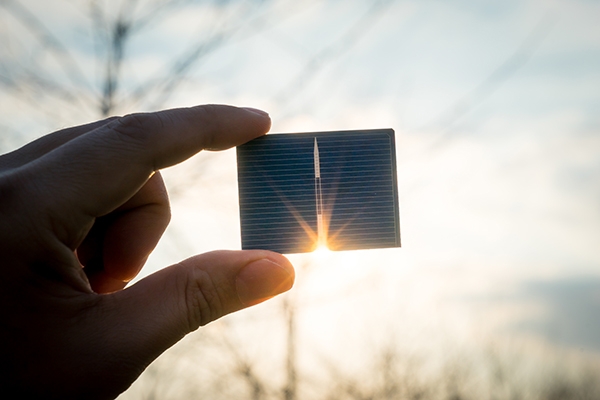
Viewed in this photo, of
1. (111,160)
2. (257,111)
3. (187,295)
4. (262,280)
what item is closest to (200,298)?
(187,295)

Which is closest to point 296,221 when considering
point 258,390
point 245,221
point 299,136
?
point 245,221

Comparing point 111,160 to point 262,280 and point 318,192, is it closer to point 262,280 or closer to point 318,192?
point 262,280

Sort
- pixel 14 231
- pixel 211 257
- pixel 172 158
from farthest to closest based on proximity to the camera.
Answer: pixel 211 257 < pixel 172 158 < pixel 14 231

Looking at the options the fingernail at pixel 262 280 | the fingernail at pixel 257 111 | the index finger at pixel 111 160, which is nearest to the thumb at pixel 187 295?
the fingernail at pixel 262 280

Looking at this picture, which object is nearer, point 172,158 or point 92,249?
point 172,158

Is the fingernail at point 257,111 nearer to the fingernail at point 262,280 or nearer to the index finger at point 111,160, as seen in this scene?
the index finger at point 111,160

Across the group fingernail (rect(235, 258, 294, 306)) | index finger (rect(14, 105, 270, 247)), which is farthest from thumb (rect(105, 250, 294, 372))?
index finger (rect(14, 105, 270, 247))

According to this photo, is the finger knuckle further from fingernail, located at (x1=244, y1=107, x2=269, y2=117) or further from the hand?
fingernail, located at (x1=244, y1=107, x2=269, y2=117)

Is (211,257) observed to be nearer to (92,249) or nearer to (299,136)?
(92,249)
